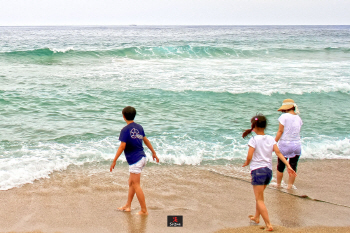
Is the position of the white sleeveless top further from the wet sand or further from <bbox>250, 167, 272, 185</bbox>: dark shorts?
<bbox>250, 167, 272, 185</bbox>: dark shorts

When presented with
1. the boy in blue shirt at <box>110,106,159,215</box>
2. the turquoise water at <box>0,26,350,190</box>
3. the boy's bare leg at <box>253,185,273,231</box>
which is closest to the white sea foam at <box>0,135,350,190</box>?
the turquoise water at <box>0,26,350,190</box>

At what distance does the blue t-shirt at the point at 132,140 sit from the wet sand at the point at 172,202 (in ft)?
2.59

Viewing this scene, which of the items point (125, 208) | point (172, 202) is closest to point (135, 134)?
point (125, 208)

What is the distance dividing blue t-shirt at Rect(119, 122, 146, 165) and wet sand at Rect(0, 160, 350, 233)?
0.79 m

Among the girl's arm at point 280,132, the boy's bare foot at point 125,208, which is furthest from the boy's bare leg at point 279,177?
the boy's bare foot at point 125,208

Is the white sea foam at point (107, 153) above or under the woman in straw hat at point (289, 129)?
under

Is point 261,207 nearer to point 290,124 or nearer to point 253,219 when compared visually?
point 253,219

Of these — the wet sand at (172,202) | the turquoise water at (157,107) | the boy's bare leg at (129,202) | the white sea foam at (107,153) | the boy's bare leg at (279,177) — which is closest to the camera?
the wet sand at (172,202)

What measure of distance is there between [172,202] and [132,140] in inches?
50.3

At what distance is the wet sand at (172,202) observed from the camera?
408 cm

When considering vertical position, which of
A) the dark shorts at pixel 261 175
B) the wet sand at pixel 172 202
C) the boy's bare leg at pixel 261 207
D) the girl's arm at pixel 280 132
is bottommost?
the wet sand at pixel 172 202

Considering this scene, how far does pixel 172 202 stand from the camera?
4820mm

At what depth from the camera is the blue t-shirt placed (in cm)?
409

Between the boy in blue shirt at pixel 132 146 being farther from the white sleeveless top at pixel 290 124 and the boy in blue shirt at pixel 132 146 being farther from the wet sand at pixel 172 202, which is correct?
the white sleeveless top at pixel 290 124
